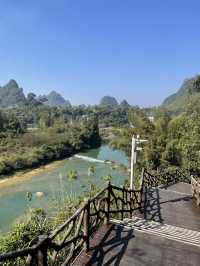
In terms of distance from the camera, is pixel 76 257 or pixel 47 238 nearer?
pixel 47 238

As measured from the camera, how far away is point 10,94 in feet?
586

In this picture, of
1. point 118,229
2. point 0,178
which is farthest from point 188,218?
point 0,178

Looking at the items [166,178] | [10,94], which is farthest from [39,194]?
[10,94]

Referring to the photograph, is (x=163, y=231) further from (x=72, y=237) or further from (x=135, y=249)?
(x=72, y=237)

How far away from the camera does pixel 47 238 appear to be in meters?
3.16

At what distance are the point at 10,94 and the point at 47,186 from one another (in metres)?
163

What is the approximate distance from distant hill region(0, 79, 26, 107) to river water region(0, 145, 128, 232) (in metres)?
137

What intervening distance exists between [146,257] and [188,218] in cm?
346

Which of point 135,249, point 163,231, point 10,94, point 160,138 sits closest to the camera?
point 135,249

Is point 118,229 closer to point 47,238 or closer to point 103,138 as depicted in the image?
point 47,238

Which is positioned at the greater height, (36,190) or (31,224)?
(31,224)

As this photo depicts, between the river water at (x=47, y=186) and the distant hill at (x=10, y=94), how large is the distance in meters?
137

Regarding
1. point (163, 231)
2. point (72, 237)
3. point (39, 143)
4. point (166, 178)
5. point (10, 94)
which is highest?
point (10, 94)

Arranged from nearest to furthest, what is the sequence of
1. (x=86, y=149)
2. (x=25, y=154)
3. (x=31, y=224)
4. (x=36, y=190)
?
(x=31, y=224) → (x=36, y=190) → (x=25, y=154) → (x=86, y=149)
